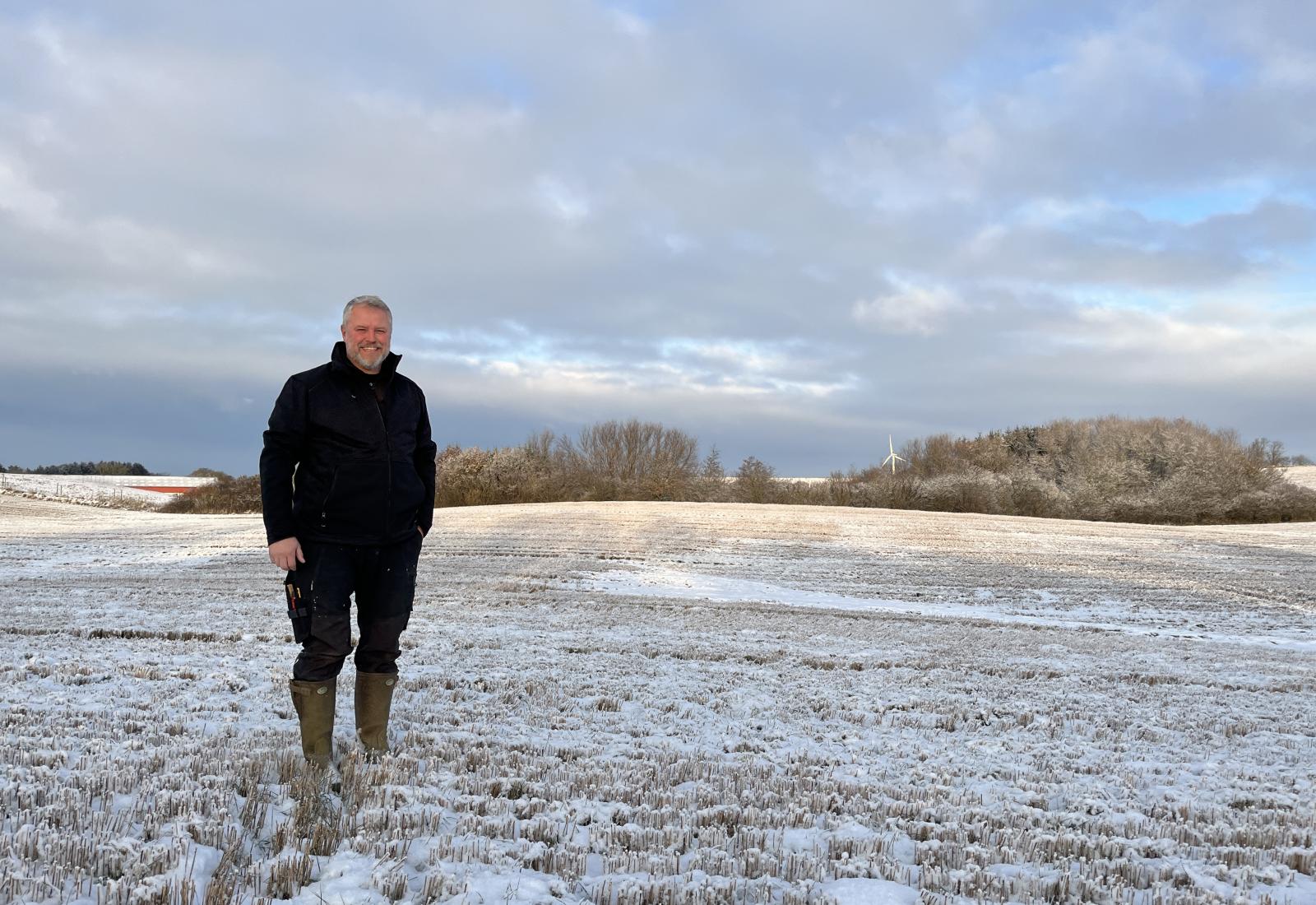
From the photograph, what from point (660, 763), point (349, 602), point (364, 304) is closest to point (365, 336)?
point (364, 304)

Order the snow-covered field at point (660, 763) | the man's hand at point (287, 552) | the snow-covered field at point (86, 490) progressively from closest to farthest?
the snow-covered field at point (660, 763) < the man's hand at point (287, 552) < the snow-covered field at point (86, 490)

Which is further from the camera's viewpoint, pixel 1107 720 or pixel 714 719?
pixel 1107 720

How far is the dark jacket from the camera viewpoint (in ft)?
15.1

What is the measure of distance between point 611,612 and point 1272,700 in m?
9.73

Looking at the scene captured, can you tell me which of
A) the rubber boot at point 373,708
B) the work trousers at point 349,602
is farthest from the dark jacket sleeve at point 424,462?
the rubber boot at point 373,708

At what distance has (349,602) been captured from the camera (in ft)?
15.7

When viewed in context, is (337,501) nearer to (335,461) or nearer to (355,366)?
(335,461)

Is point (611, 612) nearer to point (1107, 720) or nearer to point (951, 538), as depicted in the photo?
point (1107, 720)

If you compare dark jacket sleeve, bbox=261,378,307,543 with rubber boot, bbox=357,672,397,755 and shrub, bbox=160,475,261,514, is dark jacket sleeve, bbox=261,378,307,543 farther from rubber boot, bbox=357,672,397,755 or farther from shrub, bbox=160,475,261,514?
shrub, bbox=160,475,261,514

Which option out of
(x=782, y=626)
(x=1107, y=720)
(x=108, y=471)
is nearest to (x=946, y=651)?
(x=782, y=626)

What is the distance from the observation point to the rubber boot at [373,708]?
16.4 feet

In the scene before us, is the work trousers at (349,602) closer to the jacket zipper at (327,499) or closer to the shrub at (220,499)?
the jacket zipper at (327,499)

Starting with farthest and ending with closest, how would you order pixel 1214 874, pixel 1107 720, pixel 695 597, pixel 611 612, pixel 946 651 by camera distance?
pixel 695 597 → pixel 611 612 → pixel 946 651 → pixel 1107 720 → pixel 1214 874

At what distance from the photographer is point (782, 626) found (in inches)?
537
